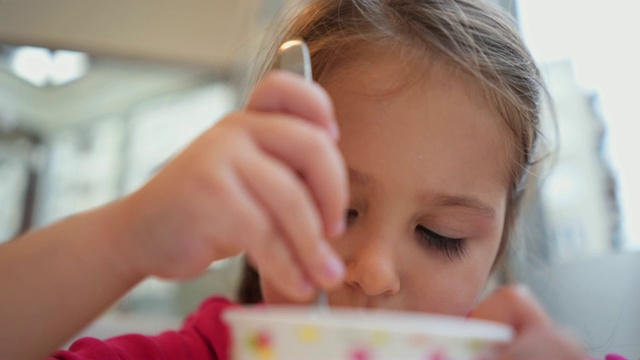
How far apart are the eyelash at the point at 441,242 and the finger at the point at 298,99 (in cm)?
24

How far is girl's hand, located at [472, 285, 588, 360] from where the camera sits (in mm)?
481

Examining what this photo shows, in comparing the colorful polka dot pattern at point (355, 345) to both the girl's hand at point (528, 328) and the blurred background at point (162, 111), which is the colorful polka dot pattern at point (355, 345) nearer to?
the girl's hand at point (528, 328)

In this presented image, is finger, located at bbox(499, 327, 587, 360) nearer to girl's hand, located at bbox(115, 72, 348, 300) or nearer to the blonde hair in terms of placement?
girl's hand, located at bbox(115, 72, 348, 300)

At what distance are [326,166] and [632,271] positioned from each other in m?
1.06

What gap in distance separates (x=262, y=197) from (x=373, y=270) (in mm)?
241

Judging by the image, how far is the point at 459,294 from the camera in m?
0.79

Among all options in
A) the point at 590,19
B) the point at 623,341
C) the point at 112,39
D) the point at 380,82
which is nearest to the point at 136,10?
the point at 112,39

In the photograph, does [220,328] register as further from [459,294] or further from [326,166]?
[326,166]

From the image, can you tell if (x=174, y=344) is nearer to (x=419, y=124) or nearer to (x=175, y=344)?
(x=175, y=344)

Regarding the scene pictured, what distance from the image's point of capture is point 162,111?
2508 mm

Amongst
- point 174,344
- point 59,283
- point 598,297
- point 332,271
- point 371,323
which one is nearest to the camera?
point 371,323

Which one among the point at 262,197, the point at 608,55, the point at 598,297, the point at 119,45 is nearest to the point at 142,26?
the point at 119,45

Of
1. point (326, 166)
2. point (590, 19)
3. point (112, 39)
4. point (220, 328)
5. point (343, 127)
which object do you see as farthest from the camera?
point (112, 39)

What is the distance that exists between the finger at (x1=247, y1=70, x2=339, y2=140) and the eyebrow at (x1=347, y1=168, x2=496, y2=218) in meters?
0.22
